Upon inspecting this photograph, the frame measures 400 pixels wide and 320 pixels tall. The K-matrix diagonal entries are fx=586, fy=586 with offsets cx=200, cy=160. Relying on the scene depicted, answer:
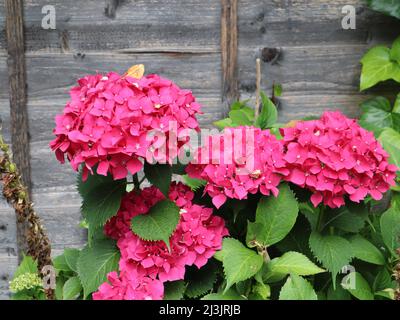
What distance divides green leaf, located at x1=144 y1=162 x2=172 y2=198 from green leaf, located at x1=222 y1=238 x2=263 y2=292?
19 cm

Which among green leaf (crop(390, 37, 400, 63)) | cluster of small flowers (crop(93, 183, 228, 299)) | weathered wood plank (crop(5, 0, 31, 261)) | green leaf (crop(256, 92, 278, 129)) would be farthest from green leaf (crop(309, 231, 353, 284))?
weathered wood plank (crop(5, 0, 31, 261))

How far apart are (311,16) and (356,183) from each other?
3.97 ft

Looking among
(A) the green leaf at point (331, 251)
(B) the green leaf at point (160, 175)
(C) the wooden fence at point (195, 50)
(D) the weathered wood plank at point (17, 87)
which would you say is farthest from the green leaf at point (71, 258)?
(C) the wooden fence at point (195, 50)

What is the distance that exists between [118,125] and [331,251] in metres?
0.56

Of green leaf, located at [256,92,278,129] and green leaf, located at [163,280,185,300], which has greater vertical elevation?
green leaf, located at [256,92,278,129]

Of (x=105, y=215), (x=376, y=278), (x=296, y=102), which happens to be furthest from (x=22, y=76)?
(x=376, y=278)

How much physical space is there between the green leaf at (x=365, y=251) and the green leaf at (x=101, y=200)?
0.59 metres

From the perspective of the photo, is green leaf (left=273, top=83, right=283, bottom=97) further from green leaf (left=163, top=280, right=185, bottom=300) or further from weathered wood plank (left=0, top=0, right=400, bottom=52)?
green leaf (left=163, top=280, right=185, bottom=300)

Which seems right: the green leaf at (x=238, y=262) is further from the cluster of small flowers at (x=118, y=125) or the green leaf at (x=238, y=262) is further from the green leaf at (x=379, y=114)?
the green leaf at (x=379, y=114)

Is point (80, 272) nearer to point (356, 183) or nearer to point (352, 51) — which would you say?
point (356, 183)

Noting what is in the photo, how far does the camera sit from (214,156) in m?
1.32

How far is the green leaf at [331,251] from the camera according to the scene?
1.31 m

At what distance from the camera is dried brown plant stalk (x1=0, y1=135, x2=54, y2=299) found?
3.68ft

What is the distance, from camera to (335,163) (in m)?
1.27
